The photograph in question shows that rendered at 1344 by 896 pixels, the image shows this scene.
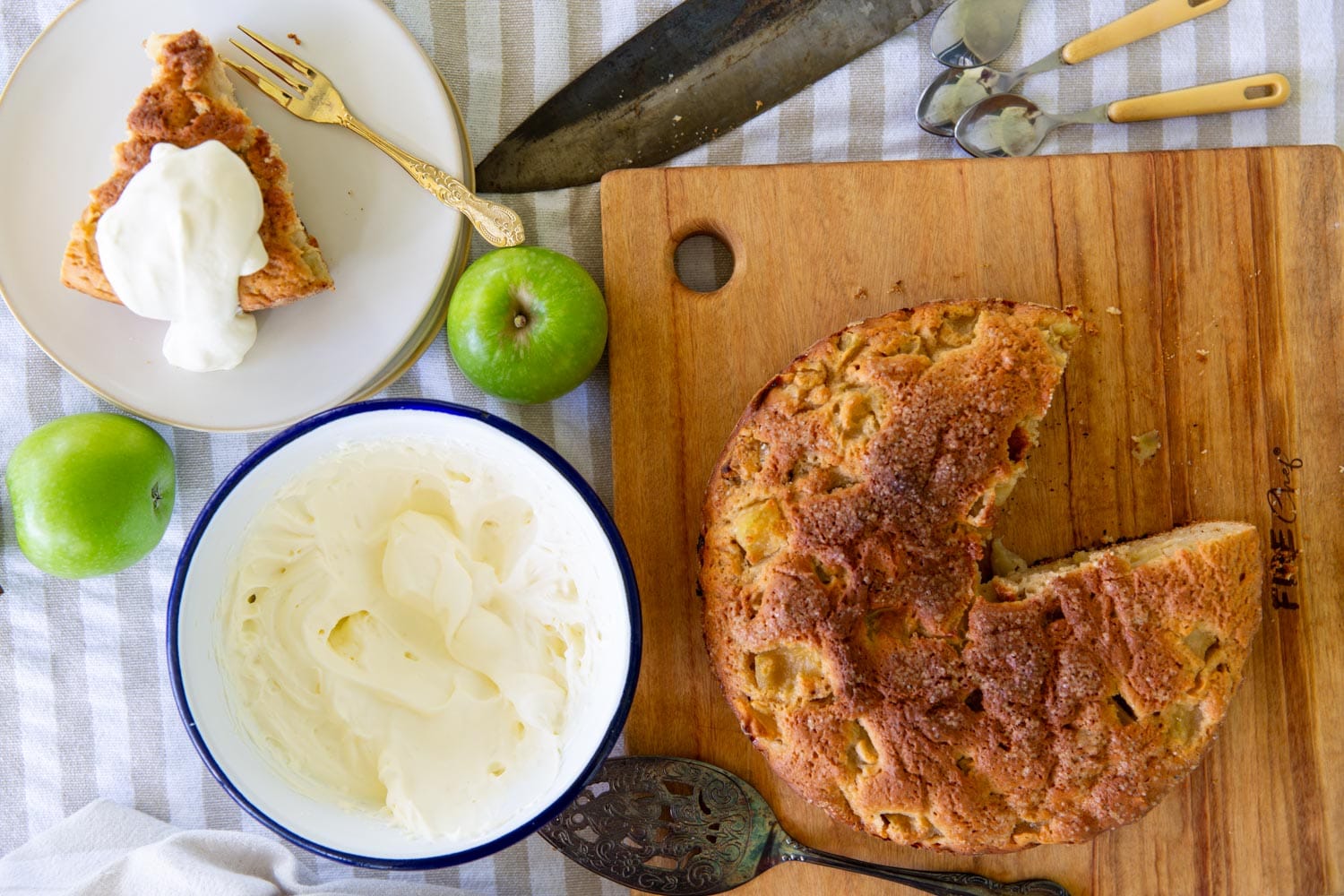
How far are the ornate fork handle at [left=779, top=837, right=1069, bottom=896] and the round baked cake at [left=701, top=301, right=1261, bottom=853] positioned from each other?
0.73 feet

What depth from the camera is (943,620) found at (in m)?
1.92

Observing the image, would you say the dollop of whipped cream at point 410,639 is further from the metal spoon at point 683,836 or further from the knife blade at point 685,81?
the knife blade at point 685,81

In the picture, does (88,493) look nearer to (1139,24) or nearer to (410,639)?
(410,639)

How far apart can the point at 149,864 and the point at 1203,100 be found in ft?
10.5

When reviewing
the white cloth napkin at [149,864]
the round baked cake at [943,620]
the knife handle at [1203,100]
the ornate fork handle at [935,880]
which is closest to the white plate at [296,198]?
the round baked cake at [943,620]

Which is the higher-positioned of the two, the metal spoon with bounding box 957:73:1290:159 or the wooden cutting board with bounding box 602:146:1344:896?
the metal spoon with bounding box 957:73:1290:159

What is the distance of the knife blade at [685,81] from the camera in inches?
89.7

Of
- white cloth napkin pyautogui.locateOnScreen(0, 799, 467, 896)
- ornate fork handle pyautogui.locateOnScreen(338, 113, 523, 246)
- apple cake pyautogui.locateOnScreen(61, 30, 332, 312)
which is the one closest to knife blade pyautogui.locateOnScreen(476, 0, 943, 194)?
ornate fork handle pyautogui.locateOnScreen(338, 113, 523, 246)

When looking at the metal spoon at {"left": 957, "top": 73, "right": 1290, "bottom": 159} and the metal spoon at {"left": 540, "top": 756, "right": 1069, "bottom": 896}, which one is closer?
the metal spoon at {"left": 540, "top": 756, "right": 1069, "bottom": 896}

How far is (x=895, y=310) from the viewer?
211 cm

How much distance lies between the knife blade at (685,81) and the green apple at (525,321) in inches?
14.6

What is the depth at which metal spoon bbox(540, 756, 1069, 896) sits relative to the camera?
214cm

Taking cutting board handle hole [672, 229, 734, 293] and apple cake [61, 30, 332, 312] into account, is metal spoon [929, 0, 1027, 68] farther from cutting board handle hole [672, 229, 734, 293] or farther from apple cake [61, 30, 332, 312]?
apple cake [61, 30, 332, 312]

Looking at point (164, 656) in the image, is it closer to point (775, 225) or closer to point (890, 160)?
point (775, 225)
